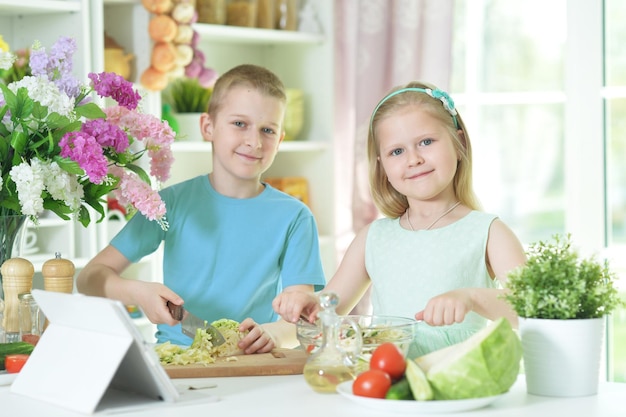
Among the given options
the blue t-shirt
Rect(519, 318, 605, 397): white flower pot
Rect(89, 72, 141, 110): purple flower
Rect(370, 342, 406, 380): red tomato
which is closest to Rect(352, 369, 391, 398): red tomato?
Rect(370, 342, 406, 380): red tomato

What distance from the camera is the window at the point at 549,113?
3396 millimetres

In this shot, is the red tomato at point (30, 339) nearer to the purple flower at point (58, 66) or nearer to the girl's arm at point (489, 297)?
the purple flower at point (58, 66)

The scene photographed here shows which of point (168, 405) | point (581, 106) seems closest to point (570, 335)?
point (168, 405)

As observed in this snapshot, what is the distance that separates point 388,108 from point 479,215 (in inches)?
12.0

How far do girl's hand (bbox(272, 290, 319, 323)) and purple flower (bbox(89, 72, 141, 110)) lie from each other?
52cm

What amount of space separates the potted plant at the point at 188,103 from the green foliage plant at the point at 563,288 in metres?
2.21

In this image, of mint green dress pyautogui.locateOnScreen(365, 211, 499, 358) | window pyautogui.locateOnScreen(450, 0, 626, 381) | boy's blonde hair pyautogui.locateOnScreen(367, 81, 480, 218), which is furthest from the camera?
window pyautogui.locateOnScreen(450, 0, 626, 381)

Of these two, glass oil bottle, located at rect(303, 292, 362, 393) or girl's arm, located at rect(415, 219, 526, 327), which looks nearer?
glass oil bottle, located at rect(303, 292, 362, 393)

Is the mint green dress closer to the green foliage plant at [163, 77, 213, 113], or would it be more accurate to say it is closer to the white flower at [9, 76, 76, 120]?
the white flower at [9, 76, 76, 120]

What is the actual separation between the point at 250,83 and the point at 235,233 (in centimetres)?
37

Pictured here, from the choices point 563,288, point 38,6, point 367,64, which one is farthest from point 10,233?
point 367,64

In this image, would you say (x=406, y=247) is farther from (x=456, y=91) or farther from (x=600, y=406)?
(x=456, y=91)

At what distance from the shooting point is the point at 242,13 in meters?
3.72

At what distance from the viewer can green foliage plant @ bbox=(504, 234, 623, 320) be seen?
4.92ft
